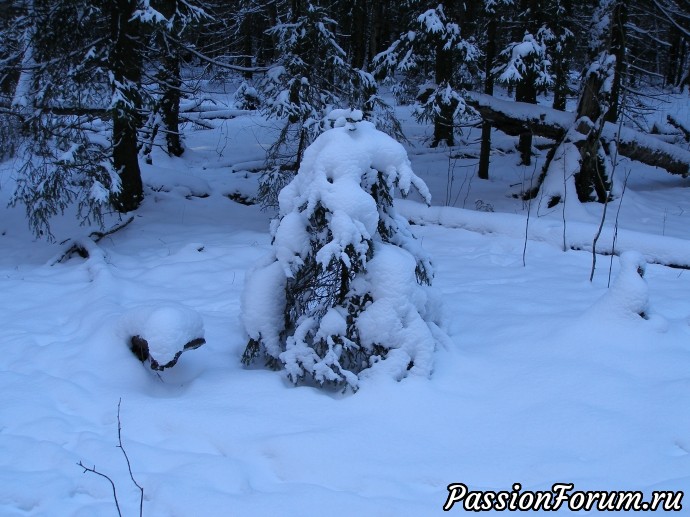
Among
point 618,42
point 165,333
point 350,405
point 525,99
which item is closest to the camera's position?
point 350,405

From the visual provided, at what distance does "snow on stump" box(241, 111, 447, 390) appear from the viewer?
3.99 metres

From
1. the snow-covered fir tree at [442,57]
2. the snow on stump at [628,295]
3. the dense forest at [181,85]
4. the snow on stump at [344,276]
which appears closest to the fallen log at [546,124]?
the dense forest at [181,85]

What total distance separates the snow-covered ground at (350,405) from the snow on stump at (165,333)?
12cm

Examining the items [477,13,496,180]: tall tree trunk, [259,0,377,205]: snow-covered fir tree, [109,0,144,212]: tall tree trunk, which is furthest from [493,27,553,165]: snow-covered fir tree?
[109,0,144,212]: tall tree trunk

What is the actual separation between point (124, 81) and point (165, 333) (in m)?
6.05

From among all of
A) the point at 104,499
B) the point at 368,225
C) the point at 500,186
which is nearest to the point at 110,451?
the point at 104,499

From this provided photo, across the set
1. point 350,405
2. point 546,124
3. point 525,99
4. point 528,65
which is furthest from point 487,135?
point 350,405

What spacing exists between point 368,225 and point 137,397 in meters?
2.21

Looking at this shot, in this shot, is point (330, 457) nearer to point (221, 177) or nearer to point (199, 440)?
point (199, 440)

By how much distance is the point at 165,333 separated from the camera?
4.14m

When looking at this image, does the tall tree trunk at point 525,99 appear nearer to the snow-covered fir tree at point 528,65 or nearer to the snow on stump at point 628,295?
the snow-covered fir tree at point 528,65

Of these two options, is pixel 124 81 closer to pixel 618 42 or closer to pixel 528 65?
pixel 618 42

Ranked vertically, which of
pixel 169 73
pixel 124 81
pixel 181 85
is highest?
pixel 169 73

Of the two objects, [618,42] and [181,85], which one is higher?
[618,42]
